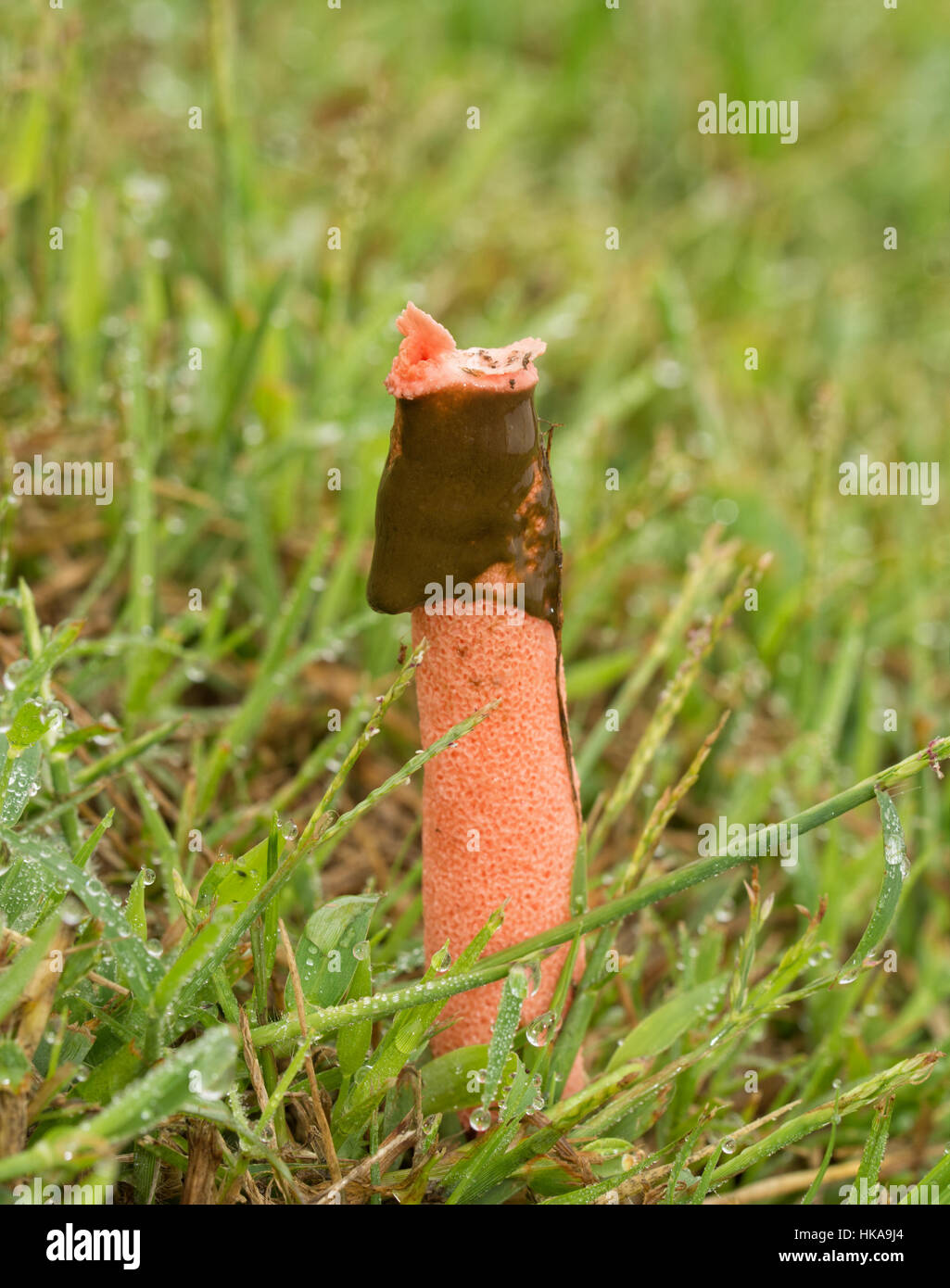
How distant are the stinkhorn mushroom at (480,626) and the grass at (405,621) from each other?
10 centimetres

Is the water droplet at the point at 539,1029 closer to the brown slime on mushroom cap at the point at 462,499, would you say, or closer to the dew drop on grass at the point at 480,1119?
the dew drop on grass at the point at 480,1119

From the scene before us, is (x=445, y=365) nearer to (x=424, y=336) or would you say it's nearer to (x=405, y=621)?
(x=424, y=336)

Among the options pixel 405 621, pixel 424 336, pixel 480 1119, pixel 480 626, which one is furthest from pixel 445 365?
pixel 405 621

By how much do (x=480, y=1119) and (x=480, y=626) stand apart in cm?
75

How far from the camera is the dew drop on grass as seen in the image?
173 centimetres

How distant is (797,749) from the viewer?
2756mm

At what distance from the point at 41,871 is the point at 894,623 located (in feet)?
8.11

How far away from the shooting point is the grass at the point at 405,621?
1689 mm

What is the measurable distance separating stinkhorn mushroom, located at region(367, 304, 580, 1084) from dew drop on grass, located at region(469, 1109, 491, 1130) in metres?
0.15

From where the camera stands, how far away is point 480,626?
1.68 meters

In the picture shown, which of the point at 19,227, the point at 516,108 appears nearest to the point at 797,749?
the point at 19,227

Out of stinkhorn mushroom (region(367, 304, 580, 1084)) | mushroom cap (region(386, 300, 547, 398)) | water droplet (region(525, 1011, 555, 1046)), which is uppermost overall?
mushroom cap (region(386, 300, 547, 398))

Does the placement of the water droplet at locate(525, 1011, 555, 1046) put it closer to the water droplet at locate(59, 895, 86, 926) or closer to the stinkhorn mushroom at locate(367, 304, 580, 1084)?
the stinkhorn mushroom at locate(367, 304, 580, 1084)

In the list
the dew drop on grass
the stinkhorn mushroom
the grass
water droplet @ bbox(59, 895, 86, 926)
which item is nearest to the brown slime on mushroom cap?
the stinkhorn mushroom
